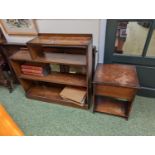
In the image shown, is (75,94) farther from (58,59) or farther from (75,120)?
(58,59)

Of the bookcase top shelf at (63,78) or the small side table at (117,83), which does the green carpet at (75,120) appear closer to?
the small side table at (117,83)

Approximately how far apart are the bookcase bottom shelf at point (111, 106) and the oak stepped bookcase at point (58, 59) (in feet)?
0.60

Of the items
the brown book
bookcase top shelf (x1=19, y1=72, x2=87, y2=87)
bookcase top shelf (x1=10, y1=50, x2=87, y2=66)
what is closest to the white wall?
bookcase top shelf (x1=10, y1=50, x2=87, y2=66)

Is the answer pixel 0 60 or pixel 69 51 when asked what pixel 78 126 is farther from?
pixel 0 60

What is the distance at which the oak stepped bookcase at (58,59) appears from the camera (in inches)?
54.7

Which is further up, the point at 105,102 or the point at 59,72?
the point at 59,72

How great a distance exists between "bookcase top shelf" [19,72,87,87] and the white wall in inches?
18.4

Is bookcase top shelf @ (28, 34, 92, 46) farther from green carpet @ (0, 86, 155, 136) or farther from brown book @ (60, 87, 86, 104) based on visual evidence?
green carpet @ (0, 86, 155, 136)

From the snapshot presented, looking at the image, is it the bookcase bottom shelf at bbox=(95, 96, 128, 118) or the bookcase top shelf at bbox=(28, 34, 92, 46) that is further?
the bookcase bottom shelf at bbox=(95, 96, 128, 118)

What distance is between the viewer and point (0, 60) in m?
2.05

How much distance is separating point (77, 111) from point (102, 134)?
18.5 inches

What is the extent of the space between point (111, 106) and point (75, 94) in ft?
1.77

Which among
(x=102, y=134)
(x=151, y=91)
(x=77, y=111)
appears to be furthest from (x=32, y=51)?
(x=151, y=91)

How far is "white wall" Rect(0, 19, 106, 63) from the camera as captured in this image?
144 cm
